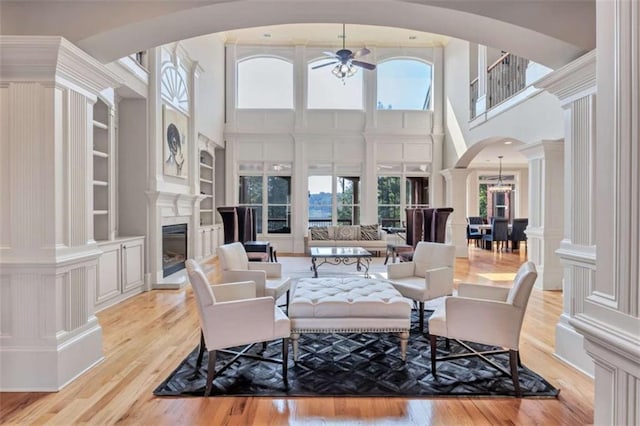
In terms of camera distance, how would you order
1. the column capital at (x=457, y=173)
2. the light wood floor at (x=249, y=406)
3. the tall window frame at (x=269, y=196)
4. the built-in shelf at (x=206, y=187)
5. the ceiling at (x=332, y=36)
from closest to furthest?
the light wood floor at (x=249, y=406) → the built-in shelf at (x=206, y=187) → the ceiling at (x=332, y=36) → the column capital at (x=457, y=173) → the tall window frame at (x=269, y=196)

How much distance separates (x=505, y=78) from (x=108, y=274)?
748cm

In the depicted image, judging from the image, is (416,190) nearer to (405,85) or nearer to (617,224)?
(405,85)

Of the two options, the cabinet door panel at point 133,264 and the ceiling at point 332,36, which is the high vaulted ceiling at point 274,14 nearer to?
the cabinet door panel at point 133,264

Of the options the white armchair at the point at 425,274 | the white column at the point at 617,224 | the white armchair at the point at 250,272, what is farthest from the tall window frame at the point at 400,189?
the white column at the point at 617,224

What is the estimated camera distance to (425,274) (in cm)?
387

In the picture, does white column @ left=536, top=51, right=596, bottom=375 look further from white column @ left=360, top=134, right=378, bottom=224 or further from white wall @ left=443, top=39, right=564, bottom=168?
white column @ left=360, top=134, right=378, bottom=224

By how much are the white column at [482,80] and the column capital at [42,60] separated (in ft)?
24.4

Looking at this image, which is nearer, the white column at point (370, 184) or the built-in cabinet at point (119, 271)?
the built-in cabinet at point (119, 271)

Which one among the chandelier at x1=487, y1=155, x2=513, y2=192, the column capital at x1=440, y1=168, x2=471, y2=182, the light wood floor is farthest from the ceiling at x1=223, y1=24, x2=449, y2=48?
the light wood floor

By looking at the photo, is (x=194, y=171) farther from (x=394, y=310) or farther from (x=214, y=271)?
(x=394, y=310)

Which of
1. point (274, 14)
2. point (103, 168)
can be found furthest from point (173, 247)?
point (274, 14)

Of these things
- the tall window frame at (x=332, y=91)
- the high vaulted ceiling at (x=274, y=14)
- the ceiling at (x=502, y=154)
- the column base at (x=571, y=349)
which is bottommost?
the column base at (x=571, y=349)

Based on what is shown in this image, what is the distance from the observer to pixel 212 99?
28.9 ft

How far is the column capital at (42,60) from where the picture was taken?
7.82 ft
